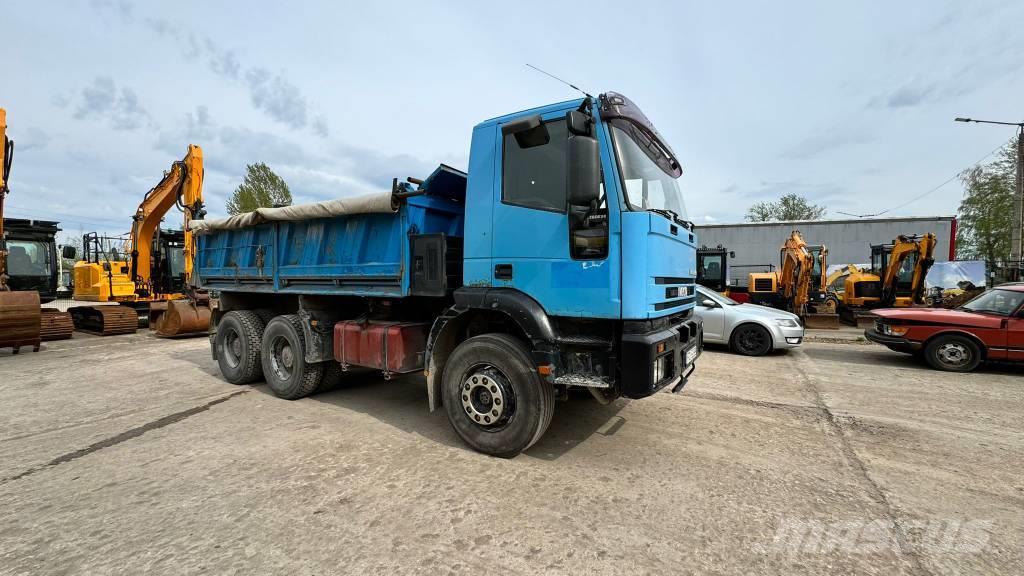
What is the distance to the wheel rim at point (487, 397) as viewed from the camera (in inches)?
142

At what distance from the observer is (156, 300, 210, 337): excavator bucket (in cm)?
1087

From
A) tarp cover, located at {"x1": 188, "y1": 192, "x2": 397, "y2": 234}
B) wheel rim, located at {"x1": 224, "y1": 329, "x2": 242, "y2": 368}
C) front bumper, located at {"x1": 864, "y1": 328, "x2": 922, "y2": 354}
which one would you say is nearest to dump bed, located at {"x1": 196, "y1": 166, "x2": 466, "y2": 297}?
tarp cover, located at {"x1": 188, "y1": 192, "x2": 397, "y2": 234}

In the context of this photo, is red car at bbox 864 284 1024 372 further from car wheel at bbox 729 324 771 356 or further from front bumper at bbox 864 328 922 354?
car wheel at bbox 729 324 771 356

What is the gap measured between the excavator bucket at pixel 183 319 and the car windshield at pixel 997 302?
52.6ft

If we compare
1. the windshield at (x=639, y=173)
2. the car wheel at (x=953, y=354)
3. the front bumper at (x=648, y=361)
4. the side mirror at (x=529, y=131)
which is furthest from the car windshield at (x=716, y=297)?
the side mirror at (x=529, y=131)

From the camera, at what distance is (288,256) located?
564 centimetres

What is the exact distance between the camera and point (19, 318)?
857cm

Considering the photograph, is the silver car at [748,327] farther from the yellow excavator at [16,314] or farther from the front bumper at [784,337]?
the yellow excavator at [16,314]

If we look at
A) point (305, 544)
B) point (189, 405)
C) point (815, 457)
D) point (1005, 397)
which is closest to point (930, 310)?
point (1005, 397)

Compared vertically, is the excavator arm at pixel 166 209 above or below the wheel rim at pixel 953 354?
above

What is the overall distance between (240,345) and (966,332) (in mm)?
11049

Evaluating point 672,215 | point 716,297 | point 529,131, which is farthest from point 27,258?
point 716,297

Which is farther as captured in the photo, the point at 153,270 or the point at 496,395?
the point at 153,270

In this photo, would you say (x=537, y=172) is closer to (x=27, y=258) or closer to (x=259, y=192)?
(x=27, y=258)
